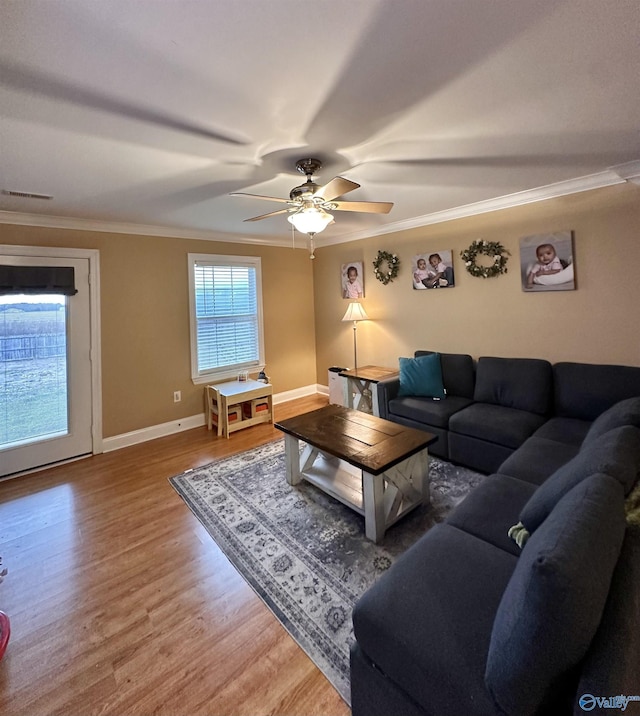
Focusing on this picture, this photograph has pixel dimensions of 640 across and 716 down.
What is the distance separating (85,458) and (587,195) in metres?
5.36

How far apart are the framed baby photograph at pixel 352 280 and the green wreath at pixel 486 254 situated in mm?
1485

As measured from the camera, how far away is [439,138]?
202 centimetres

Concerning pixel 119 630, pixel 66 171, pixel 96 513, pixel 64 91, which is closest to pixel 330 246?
pixel 66 171

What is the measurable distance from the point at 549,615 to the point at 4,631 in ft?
7.53

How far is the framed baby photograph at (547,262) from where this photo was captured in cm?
302

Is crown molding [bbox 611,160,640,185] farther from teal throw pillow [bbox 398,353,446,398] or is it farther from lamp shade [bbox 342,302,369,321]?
lamp shade [bbox 342,302,369,321]

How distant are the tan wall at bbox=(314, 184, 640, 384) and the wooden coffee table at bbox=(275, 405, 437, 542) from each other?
5.58ft

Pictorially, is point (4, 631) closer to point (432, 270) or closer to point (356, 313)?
point (356, 313)

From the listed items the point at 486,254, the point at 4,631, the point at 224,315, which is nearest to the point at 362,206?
the point at 486,254

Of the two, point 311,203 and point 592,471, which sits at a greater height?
point 311,203

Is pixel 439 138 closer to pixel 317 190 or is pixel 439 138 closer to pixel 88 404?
pixel 317 190

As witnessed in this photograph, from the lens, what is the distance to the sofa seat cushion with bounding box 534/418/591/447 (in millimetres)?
2421

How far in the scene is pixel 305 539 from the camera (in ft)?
7.22

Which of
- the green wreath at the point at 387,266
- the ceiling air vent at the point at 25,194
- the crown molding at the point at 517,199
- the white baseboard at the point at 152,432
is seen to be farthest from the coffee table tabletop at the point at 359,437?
the ceiling air vent at the point at 25,194
